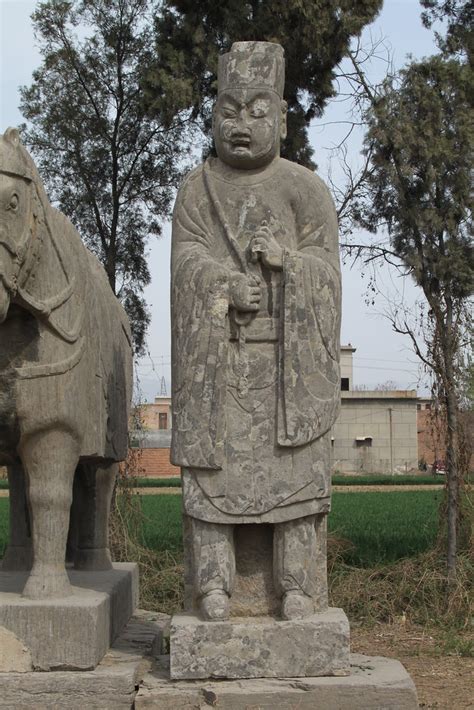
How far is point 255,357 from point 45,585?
5.07ft

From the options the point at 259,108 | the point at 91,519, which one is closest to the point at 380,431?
the point at 91,519

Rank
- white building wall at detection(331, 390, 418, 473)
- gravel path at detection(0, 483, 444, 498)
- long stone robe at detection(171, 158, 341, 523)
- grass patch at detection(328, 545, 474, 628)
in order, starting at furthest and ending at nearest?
white building wall at detection(331, 390, 418, 473) < gravel path at detection(0, 483, 444, 498) < grass patch at detection(328, 545, 474, 628) < long stone robe at detection(171, 158, 341, 523)

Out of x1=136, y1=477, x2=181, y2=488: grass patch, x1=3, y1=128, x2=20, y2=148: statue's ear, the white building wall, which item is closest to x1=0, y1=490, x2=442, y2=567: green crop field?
x1=136, y1=477, x2=181, y2=488: grass patch

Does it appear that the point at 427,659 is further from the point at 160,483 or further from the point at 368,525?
the point at 160,483

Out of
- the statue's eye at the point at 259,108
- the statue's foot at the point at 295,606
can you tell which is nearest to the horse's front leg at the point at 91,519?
the statue's foot at the point at 295,606

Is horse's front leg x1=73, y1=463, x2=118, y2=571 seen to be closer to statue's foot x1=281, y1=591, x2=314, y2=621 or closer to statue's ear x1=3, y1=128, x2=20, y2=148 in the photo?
statue's foot x1=281, y1=591, x2=314, y2=621

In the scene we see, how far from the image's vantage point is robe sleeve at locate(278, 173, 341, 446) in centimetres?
494

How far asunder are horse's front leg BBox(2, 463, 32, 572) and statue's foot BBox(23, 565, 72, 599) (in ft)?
3.40

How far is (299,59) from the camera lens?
10.4m

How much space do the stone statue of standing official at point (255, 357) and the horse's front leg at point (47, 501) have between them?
0.59 m

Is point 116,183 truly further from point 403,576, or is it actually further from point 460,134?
point 403,576

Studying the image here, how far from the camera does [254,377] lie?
5020 mm

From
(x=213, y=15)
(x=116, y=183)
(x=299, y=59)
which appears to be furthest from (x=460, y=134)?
(x=116, y=183)

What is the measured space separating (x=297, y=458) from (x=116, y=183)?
7.41 meters
